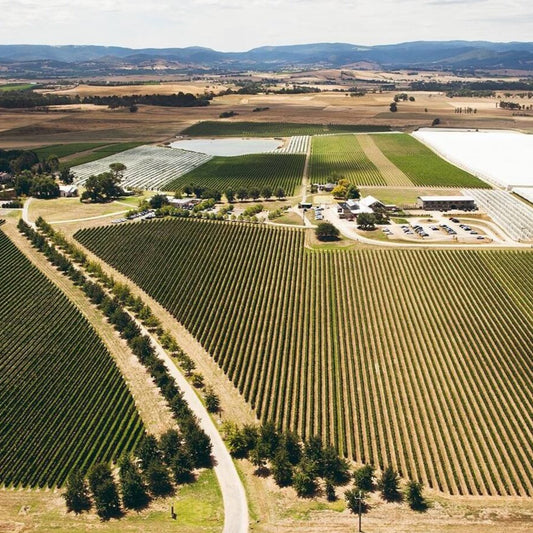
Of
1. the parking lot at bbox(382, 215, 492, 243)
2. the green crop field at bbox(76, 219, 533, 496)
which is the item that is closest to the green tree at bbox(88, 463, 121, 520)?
the green crop field at bbox(76, 219, 533, 496)

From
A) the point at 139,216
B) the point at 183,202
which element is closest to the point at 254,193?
the point at 183,202

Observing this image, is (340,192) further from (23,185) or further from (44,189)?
(23,185)

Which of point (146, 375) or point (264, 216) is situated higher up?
point (264, 216)

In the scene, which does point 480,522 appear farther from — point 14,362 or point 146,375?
point 14,362

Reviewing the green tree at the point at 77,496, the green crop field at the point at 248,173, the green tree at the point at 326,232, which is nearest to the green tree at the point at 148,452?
the green tree at the point at 77,496

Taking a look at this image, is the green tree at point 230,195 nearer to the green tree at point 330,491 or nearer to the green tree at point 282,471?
the green tree at point 282,471

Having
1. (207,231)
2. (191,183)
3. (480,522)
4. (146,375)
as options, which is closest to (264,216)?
(207,231)
